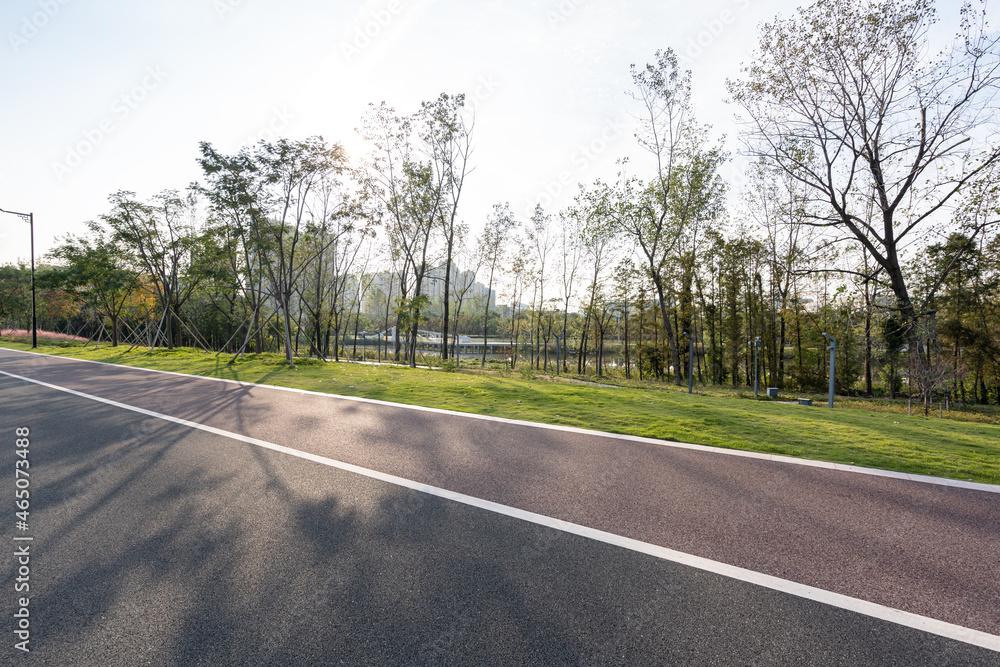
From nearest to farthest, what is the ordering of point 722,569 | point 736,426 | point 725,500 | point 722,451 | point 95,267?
point 722,569, point 725,500, point 722,451, point 736,426, point 95,267

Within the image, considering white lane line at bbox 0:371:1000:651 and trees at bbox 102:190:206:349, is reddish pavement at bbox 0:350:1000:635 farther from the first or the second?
trees at bbox 102:190:206:349

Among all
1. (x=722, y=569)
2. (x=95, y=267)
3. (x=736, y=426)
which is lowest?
(x=722, y=569)

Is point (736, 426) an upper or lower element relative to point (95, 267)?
lower

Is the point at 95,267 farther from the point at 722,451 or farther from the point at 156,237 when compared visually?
the point at 722,451

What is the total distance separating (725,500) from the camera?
367cm

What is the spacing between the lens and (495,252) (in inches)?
1344

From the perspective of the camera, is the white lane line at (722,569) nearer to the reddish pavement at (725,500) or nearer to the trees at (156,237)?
the reddish pavement at (725,500)

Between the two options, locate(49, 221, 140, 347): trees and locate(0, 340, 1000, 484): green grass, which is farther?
locate(49, 221, 140, 347): trees

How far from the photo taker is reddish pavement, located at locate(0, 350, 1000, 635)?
2559mm

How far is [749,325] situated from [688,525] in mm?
32020

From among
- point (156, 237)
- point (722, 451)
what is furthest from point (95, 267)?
point (722, 451)

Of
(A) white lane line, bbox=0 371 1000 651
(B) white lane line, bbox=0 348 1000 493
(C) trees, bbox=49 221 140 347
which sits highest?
(C) trees, bbox=49 221 140 347

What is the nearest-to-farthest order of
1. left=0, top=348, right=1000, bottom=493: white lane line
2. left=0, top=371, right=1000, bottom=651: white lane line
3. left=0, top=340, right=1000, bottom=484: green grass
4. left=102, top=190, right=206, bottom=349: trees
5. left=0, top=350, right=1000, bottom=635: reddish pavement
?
left=0, top=371, right=1000, bottom=651: white lane line, left=0, top=350, right=1000, bottom=635: reddish pavement, left=0, top=348, right=1000, bottom=493: white lane line, left=0, top=340, right=1000, bottom=484: green grass, left=102, top=190, right=206, bottom=349: trees

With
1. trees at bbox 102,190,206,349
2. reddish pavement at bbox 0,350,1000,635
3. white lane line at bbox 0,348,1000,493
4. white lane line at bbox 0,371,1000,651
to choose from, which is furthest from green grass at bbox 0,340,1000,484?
trees at bbox 102,190,206,349
